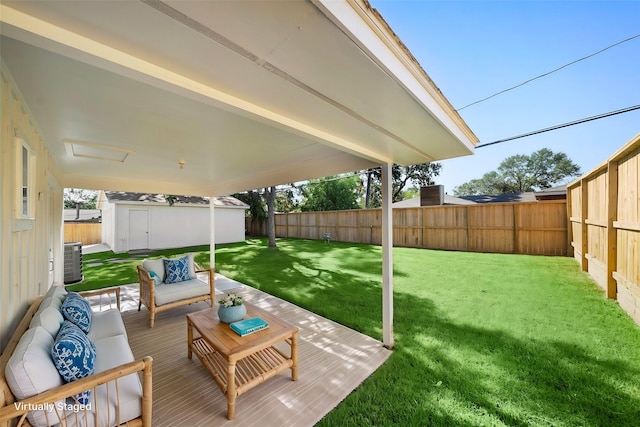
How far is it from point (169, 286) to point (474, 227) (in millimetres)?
10055

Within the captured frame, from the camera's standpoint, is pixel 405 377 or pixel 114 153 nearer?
pixel 405 377

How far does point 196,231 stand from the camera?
1362cm

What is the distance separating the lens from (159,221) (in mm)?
12328

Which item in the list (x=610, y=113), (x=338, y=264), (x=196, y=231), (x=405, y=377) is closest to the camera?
(x=405, y=377)

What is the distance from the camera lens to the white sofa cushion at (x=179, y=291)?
3959 millimetres

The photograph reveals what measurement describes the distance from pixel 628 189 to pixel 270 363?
18.4 ft

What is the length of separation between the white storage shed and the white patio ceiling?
972 centimetres

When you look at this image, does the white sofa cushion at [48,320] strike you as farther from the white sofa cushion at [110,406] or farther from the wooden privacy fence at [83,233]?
the wooden privacy fence at [83,233]

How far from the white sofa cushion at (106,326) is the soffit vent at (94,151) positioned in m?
2.17

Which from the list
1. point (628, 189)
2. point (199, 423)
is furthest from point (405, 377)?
point (628, 189)

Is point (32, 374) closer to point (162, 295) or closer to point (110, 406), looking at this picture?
point (110, 406)

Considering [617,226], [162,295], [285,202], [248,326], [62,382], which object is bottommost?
[162,295]

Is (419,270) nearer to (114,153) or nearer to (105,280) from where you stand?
(114,153)

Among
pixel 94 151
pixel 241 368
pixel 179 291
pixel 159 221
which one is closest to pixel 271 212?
pixel 159 221
